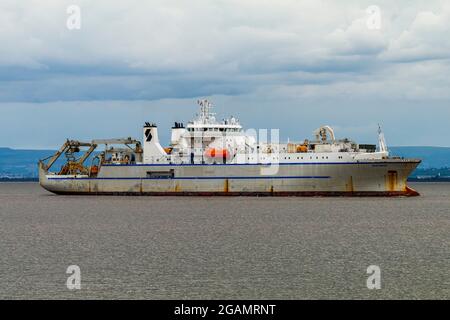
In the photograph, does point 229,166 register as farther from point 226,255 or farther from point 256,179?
point 226,255

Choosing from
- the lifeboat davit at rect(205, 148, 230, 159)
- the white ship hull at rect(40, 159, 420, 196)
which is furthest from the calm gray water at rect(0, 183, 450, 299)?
the lifeboat davit at rect(205, 148, 230, 159)

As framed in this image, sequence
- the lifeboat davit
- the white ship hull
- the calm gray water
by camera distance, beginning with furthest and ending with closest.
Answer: the lifeboat davit, the white ship hull, the calm gray water

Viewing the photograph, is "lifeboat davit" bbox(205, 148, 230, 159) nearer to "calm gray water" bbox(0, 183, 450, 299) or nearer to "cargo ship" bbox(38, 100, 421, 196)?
"cargo ship" bbox(38, 100, 421, 196)

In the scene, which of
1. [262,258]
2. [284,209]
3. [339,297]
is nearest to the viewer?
[339,297]

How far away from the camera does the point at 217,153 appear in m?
65.1

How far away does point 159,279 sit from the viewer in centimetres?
2462

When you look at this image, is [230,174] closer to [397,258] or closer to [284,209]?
[284,209]

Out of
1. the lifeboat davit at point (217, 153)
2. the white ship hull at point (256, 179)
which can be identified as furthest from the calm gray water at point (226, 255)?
the lifeboat davit at point (217, 153)

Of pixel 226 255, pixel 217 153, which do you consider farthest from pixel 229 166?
pixel 226 255

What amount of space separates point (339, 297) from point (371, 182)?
135 ft

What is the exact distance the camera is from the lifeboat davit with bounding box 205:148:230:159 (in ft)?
213

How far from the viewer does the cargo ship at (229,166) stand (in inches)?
2421

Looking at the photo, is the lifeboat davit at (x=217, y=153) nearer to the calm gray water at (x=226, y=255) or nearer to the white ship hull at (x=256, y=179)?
the white ship hull at (x=256, y=179)
